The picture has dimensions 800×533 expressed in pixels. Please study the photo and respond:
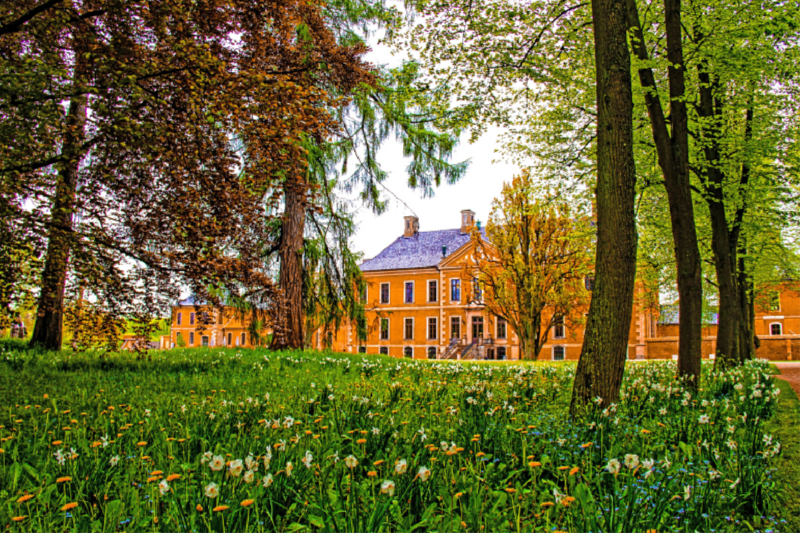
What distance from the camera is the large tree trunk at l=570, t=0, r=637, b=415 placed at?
15.3 ft

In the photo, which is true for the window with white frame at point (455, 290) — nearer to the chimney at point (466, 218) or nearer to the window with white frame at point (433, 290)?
the window with white frame at point (433, 290)

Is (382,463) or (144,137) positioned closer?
(382,463)

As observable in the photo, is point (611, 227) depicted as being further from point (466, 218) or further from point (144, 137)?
point (466, 218)

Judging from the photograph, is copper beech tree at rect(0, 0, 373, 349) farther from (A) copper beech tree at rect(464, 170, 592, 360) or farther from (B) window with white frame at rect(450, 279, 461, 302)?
(B) window with white frame at rect(450, 279, 461, 302)

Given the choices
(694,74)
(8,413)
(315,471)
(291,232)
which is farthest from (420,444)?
(694,74)

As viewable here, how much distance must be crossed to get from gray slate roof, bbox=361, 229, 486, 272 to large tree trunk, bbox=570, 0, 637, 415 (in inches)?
1644

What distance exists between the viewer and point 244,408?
15.0ft

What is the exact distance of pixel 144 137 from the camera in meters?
5.14

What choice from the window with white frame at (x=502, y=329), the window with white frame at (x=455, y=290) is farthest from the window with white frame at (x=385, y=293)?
the window with white frame at (x=502, y=329)

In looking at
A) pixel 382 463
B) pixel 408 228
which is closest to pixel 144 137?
pixel 382 463

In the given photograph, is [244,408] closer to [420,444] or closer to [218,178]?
[420,444]

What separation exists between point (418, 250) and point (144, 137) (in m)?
44.7

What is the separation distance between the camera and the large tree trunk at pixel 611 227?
4660 mm

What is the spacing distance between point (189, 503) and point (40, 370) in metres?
6.49
